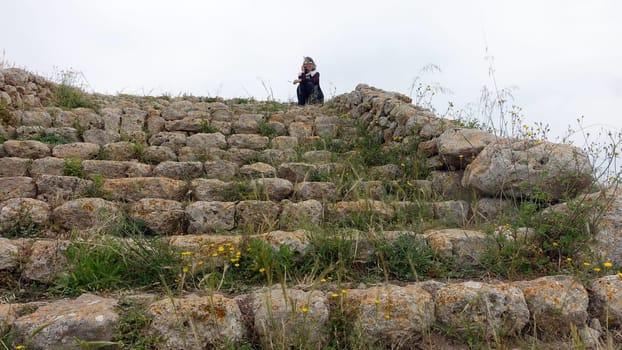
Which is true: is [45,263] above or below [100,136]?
below

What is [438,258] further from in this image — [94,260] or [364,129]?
[364,129]

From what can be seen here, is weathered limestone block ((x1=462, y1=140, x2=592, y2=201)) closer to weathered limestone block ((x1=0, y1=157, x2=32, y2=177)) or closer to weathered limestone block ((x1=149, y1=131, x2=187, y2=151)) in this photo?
weathered limestone block ((x1=149, y1=131, x2=187, y2=151))

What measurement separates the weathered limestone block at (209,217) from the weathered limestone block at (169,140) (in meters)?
1.83

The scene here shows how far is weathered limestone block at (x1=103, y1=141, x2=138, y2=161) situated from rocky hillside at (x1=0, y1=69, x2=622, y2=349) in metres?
0.02

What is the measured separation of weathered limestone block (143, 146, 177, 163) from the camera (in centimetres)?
434

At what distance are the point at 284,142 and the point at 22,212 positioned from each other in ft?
9.42

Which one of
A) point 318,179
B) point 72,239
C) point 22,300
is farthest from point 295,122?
point 22,300

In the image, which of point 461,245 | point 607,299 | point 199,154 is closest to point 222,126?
point 199,154

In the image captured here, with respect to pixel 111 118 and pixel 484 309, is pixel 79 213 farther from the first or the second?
pixel 484 309

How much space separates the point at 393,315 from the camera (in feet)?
6.59

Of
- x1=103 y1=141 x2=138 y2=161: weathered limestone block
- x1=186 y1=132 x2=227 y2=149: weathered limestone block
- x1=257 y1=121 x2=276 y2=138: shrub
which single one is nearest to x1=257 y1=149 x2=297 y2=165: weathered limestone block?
x1=186 y1=132 x2=227 y2=149: weathered limestone block

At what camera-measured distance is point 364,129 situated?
5453mm

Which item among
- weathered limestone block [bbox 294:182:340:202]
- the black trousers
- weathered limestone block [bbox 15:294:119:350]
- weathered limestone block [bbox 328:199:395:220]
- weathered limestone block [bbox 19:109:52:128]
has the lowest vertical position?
weathered limestone block [bbox 15:294:119:350]

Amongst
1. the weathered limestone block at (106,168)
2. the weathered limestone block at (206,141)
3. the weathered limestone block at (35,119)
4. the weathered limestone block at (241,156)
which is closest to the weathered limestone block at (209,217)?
the weathered limestone block at (106,168)
